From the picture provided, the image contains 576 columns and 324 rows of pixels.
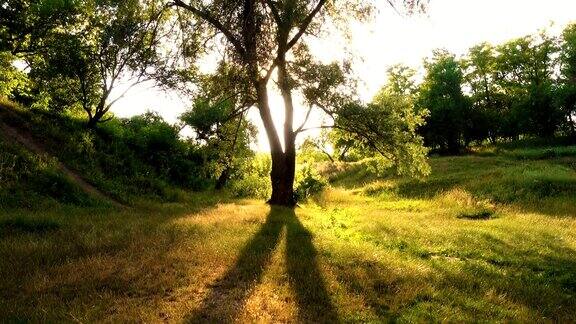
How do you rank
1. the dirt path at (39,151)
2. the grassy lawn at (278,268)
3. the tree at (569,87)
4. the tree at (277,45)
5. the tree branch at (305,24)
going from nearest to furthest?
the grassy lawn at (278,268), the tree at (277,45), the tree branch at (305,24), the dirt path at (39,151), the tree at (569,87)

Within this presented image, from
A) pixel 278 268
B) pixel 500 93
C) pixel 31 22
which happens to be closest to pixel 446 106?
pixel 500 93

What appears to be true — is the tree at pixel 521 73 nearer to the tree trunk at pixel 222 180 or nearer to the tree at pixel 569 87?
the tree at pixel 569 87

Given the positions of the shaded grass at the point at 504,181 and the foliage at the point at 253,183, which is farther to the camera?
the foliage at the point at 253,183

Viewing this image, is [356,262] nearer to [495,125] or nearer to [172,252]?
[172,252]

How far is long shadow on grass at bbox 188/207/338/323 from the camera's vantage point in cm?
693

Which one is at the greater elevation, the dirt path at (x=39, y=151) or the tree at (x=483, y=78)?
the tree at (x=483, y=78)

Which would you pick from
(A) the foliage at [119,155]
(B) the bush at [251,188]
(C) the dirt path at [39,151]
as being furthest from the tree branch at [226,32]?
(B) the bush at [251,188]

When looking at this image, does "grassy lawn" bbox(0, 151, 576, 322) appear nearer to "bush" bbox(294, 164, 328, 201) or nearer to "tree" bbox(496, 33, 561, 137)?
"bush" bbox(294, 164, 328, 201)

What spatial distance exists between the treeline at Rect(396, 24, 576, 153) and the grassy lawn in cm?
2544

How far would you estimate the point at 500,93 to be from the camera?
209ft

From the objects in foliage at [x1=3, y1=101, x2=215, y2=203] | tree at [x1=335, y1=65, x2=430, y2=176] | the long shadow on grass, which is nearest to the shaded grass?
tree at [x1=335, y1=65, x2=430, y2=176]

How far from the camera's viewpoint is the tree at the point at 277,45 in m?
14.2

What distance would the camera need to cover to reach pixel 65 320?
6098 millimetres

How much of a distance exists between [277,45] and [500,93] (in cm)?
5671
